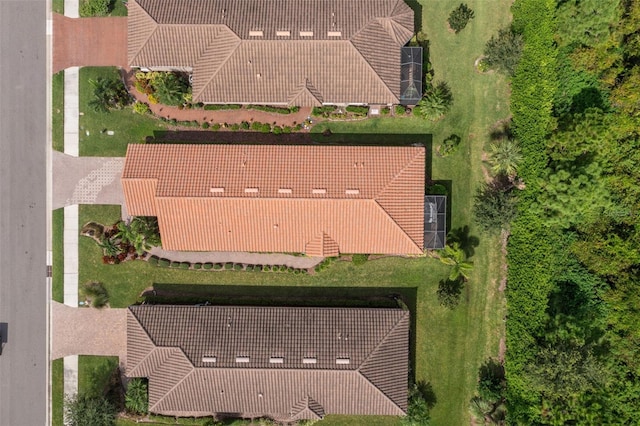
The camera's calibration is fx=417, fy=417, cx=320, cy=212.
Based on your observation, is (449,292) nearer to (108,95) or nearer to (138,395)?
(138,395)

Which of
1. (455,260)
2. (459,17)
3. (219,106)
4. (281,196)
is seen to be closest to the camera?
(281,196)

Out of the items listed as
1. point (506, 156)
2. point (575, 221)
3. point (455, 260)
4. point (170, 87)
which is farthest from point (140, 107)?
point (575, 221)

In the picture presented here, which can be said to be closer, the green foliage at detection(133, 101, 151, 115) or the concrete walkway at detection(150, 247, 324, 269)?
the green foliage at detection(133, 101, 151, 115)

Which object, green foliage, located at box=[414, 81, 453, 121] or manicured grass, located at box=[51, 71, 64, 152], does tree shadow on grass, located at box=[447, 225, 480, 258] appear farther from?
manicured grass, located at box=[51, 71, 64, 152]

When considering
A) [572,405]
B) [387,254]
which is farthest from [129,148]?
[572,405]

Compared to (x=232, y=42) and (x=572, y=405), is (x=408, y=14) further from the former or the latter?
(x=572, y=405)

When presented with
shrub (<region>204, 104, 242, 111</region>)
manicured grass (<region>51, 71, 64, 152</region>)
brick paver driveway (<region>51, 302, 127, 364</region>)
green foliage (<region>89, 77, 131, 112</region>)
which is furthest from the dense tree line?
manicured grass (<region>51, 71, 64, 152</region>)
